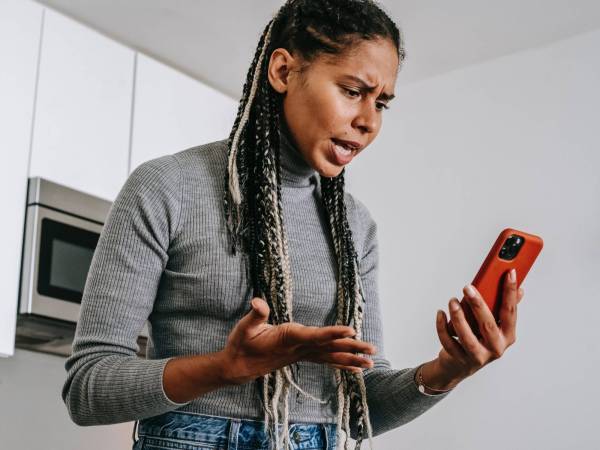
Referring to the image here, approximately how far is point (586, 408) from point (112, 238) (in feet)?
6.19

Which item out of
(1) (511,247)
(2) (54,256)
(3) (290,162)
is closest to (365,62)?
(3) (290,162)

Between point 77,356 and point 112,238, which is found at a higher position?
point 112,238

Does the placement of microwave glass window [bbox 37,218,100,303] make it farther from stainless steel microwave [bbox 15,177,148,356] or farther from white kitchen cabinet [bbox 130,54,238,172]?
white kitchen cabinet [bbox 130,54,238,172]

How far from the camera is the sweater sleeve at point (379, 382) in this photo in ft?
3.73

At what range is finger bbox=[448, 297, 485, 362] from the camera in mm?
1000

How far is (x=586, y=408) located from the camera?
2484mm

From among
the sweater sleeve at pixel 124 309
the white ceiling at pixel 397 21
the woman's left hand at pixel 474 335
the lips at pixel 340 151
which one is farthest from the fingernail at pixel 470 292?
the white ceiling at pixel 397 21

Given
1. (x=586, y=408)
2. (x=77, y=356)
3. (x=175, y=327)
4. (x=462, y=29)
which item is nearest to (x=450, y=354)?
(x=175, y=327)

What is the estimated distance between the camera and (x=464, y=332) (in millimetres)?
1012

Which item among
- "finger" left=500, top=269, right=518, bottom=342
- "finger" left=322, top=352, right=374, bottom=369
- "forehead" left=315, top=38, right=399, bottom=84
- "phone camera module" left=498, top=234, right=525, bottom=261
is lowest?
"finger" left=322, top=352, right=374, bottom=369

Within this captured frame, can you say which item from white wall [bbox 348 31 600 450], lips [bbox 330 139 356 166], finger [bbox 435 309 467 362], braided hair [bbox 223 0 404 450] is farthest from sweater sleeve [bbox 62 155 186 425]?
white wall [bbox 348 31 600 450]

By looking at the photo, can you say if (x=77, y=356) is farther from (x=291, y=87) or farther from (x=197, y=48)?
(x=197, y=48)

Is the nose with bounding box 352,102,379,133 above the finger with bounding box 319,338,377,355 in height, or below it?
above

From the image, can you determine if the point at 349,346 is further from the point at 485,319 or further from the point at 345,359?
the point at 485,319
